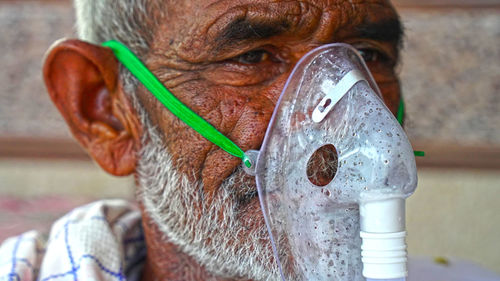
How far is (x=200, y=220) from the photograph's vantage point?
1.90 metres

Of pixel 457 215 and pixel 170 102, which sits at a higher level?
pixel 170 102

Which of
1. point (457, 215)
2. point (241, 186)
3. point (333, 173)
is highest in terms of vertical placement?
point (333, 173)

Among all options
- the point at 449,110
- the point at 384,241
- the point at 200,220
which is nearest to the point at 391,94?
the point at 200,220

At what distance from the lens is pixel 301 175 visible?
1606mm

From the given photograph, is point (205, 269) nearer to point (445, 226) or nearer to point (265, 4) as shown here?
point (265, 4)

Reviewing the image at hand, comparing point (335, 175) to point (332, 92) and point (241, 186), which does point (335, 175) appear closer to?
point (332, 92)

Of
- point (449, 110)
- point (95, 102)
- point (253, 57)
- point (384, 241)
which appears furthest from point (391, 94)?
point (449, 110)

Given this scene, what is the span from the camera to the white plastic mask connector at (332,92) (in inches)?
62.6

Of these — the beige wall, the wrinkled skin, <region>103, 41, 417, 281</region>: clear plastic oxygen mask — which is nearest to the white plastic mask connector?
<region>103, 41, 417, 281</region>: clear plastic oxygen mask

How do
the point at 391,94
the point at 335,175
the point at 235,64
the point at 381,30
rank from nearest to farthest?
the point at 335,175 < the point at 235,64 < the point at 381,30 < the point at 391,94

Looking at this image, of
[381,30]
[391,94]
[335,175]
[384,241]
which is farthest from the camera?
[391,94]

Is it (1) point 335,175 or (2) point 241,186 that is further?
(2) point 241,186

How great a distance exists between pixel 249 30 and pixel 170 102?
1.17 feet

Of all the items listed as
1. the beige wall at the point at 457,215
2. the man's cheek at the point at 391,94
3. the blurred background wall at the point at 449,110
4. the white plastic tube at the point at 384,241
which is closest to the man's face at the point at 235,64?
the man's cheek at the point at 391,94
